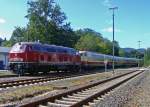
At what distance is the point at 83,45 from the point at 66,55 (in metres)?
100

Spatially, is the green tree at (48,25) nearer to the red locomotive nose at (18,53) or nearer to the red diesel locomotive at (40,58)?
the red diesel locomotive at (40,58)

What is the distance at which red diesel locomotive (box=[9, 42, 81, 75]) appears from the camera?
120 ft

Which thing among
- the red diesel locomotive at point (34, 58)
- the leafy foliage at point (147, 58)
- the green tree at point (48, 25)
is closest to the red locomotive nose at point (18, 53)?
the red diesel locomotive at point (34, 58)

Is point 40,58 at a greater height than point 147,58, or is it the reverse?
point 147,58

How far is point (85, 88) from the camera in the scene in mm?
22234

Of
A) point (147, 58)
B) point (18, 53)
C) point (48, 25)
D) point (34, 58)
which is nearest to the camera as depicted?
point (18, 53)

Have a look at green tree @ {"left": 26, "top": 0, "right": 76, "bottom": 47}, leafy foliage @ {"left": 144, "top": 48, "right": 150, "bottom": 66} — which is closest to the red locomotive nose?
green tree @ {"left": 26, "top": 0, "right": 76, "bottom": 47}

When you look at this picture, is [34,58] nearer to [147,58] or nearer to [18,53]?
[18,53]

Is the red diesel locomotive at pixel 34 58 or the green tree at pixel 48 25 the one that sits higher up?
the green tree at pixel 48 25

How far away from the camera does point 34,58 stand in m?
37.5

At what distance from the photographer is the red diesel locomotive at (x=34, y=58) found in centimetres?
3662

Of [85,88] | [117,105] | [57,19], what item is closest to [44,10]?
[57,19]

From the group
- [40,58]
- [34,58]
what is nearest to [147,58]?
[40,58]

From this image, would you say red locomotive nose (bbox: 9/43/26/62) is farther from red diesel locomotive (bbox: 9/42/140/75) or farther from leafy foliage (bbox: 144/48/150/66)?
leafy foliage (bbox: 144/48/150/66)
